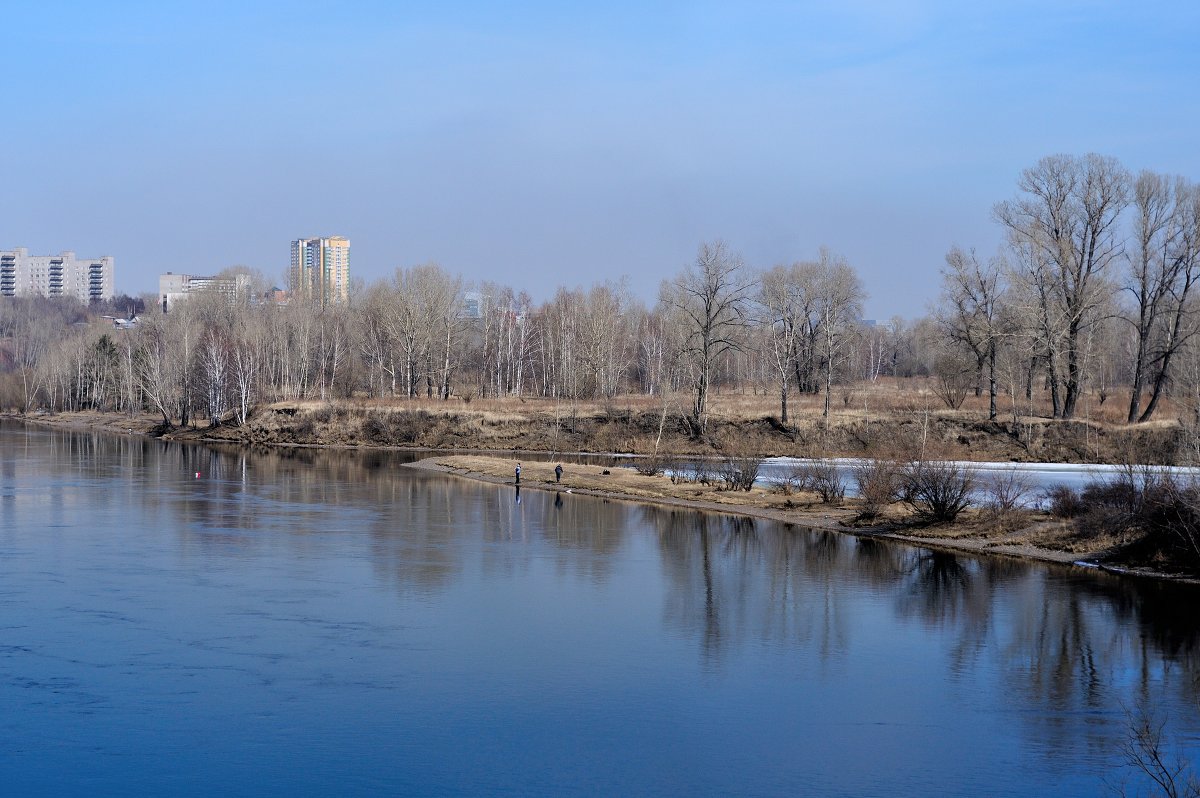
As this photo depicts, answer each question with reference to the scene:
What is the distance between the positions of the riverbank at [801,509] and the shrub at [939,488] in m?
0.34

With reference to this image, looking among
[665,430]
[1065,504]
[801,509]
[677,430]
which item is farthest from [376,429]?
[1065,504]

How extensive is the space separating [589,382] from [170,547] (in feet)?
164

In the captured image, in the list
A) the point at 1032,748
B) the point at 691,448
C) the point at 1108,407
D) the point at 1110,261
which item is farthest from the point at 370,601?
the point at 1108,407

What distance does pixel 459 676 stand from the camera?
16.2 metres

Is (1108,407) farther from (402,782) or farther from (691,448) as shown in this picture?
(402,782)

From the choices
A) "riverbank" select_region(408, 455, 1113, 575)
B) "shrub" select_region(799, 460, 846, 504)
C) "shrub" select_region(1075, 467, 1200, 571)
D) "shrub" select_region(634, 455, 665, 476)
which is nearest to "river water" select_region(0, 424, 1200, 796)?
"riverbank" select_region(408, 455, 1113, 575)

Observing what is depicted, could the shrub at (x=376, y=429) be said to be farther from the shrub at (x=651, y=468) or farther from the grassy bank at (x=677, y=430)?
the shrub at (x=651, y=468)

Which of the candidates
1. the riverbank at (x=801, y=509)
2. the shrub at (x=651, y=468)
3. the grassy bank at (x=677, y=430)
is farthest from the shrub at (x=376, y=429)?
the shrub at (x=651, y=468)

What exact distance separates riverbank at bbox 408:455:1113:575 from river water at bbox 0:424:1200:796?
135cm

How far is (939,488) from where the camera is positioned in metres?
31.2

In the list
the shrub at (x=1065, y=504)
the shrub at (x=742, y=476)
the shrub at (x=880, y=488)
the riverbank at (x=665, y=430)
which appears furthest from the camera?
the riverbank at (x=665, y=430)

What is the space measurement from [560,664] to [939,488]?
1741cm

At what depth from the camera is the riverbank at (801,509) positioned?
91.6 feet

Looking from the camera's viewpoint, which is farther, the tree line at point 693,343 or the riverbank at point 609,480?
the tree line at point 693,343
